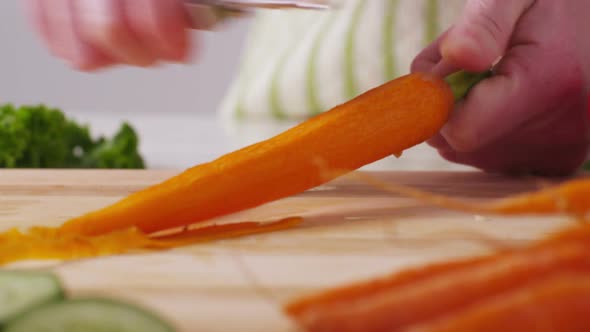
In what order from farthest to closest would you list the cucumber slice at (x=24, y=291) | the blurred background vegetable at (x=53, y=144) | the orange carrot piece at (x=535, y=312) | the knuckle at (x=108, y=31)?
the blurred background vegetable at (x=53, y=144), the knuckle at (x=108, y=31), the cucumber slice at (x=24, y=291), the orange carrot piece at (x=535, y=312)

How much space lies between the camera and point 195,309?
2.06 ft

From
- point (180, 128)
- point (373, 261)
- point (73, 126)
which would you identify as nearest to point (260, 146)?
point (373, 261)

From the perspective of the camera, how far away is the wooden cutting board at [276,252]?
2.12ft

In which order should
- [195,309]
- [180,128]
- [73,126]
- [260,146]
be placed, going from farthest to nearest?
1. [180,128]
2. [73,126]
3. [260,146]
4. [195,309]

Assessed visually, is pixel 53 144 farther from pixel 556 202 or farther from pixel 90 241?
pixel 556 202

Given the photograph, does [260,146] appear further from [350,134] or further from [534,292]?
[534,292]

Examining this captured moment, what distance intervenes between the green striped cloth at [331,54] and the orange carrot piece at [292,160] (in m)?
1.01

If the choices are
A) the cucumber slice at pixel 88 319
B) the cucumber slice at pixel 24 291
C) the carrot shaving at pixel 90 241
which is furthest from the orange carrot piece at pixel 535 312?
the carrot shaving at pixel 90 241

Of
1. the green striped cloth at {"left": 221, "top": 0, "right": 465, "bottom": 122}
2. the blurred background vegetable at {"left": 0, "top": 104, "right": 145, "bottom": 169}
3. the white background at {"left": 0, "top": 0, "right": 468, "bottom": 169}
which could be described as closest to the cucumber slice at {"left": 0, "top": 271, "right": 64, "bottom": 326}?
the blurred background vegetable at {"left": 0, "top": 104, "right": 145, "bottom": 169}

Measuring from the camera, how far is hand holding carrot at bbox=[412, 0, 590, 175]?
1.09m

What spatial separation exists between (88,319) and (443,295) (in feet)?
0.84

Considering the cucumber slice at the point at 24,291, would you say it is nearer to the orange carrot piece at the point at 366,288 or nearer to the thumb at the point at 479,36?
the orange carrot piece at the point at 366,288

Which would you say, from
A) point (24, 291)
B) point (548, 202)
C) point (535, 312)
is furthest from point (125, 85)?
point (535, 312)

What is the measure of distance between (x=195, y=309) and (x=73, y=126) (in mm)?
1517
